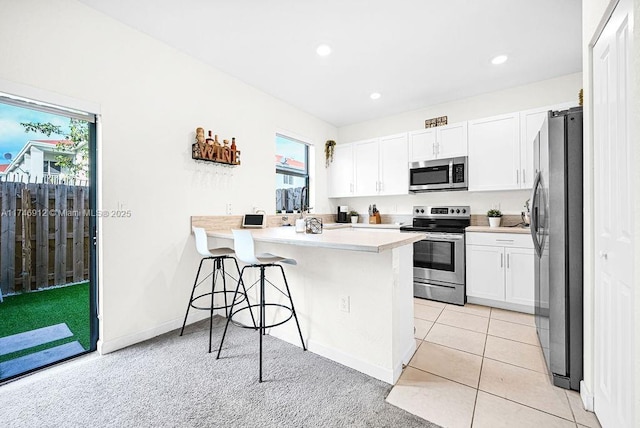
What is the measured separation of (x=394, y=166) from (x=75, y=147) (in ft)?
12.3

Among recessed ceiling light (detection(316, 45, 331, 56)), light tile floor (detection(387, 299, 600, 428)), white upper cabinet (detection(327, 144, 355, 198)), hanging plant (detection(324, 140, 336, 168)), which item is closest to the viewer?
light tile floor (detection(387, 299, 600, 428))

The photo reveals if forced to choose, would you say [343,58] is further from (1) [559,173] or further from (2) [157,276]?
(2) [157,276]

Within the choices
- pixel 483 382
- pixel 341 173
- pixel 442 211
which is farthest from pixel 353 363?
pixel 341 173

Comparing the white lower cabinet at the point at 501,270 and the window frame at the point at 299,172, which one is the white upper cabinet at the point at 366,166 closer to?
the window frame at the point at 299,172

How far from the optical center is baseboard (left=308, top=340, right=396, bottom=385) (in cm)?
183

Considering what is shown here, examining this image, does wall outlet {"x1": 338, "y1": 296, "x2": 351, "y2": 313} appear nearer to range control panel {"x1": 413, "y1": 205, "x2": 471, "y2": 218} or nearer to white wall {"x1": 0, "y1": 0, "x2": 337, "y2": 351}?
white wall {"x1": 0, "y1": 0, "x2": 337, "y2": 351}

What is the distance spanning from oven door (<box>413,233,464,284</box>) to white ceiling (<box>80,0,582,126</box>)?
76.2 inches

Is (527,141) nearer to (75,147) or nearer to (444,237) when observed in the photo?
(444,237)

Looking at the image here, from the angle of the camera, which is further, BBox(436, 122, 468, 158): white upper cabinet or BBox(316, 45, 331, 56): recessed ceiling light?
BBox(436, 122, 468, 158): white upper cabinet

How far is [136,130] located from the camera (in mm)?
2426

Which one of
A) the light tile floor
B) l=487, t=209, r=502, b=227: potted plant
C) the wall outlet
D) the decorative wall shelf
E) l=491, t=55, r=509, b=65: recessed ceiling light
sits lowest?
the light tile floor

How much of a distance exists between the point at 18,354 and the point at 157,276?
3.32 feet

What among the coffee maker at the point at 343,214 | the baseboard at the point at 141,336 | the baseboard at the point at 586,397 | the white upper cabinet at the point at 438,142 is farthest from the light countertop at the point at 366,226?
the baseboard at the point at 586,397

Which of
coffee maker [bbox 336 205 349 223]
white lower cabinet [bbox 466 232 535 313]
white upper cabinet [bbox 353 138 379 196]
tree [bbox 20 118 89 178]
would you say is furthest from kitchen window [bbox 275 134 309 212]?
white lower cabinet [bbox 466 232 535 313]
